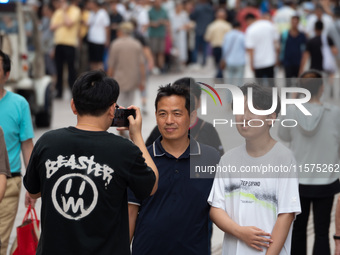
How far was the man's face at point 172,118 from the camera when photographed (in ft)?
14.4

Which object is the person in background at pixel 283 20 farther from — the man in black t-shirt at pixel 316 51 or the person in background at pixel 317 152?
the person in background at pixel 317 152

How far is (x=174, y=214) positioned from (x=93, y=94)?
0.91 metres

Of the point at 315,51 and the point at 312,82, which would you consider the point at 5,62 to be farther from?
the point at 315,51

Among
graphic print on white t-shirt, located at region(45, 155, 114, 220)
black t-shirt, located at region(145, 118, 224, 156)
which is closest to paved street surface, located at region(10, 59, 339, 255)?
black t-shirt, located at region(145, 118, 224, 156)

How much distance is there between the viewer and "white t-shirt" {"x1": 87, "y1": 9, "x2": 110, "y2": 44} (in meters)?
17.7

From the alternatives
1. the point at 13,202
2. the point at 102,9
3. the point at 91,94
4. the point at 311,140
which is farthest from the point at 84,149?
the point at 102,9

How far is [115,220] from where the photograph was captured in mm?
3639

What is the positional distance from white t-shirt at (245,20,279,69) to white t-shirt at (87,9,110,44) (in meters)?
4.36

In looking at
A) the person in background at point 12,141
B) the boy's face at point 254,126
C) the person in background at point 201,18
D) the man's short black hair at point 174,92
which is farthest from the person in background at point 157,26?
the boy's face at point 254,126

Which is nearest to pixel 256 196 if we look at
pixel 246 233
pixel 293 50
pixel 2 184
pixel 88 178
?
pixel 246 233

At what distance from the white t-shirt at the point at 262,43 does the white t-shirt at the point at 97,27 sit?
4356 mm

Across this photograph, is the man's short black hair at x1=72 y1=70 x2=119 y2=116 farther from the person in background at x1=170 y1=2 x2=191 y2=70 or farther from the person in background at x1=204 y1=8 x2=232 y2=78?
the person in background at x1=170 y1=2 x2=191 y2=70

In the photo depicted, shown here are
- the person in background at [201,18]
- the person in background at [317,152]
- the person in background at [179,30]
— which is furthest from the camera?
the person in background at [201,18]

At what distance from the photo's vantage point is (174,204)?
4.20 m
